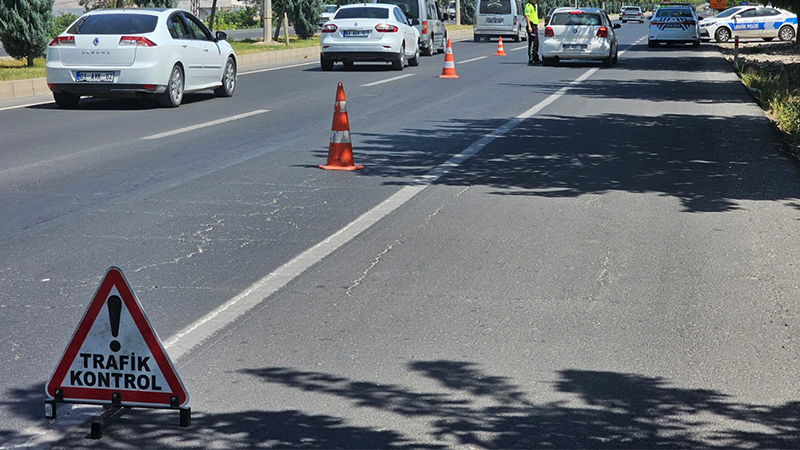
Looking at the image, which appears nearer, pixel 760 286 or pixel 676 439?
pixel 676 439

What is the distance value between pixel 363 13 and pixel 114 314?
997 inches

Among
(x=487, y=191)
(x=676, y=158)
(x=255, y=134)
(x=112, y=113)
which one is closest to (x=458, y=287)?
(x=487, y=191)

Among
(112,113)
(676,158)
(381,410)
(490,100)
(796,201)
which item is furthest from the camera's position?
(490,100)

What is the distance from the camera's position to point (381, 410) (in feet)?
14.5

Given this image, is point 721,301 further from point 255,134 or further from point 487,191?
point 255,134

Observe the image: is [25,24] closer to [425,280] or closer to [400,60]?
[400,60]

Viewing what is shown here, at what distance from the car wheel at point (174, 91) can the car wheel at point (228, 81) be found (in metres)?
1.62

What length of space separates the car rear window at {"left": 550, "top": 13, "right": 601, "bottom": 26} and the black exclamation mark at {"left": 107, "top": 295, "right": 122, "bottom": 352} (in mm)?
25938

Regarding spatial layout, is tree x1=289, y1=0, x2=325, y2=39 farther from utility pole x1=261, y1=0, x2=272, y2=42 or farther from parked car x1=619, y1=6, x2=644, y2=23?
parked car x1=619, y1=6, x2=644, y2=23

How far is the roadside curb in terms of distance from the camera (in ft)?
63.1

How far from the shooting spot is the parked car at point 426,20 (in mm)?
33938

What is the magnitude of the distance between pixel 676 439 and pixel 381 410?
1145 millimetres

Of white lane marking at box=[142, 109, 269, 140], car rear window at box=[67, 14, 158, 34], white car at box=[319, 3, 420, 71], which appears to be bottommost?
white lane marking at box=[142, 109, 269, 140]

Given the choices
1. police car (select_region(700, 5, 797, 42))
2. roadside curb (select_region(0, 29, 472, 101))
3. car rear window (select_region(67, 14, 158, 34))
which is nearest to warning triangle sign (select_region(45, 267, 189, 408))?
car rear window (select_region(67, 14, 158, 34))
